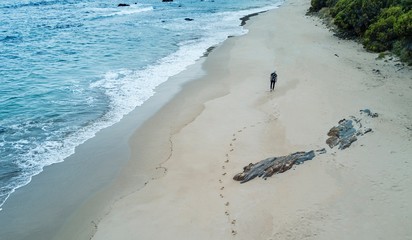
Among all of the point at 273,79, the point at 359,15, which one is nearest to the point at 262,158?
the point at 273,79

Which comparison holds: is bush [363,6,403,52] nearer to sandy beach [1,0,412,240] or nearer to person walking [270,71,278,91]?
sandy beach [1,0,412,240]

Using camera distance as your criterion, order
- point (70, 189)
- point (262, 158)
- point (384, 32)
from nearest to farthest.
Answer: point (70, 189), point (262, 158), point (384, 32)

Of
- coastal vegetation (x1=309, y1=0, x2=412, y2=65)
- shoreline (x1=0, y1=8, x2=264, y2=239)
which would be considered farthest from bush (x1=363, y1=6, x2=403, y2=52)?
shoreline (x1=0, y1=8, x2=264, y2=239)

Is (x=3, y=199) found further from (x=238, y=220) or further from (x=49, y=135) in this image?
(x=238, y=220)

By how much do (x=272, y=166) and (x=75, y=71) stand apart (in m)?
24.1

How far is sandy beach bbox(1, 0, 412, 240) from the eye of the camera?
11.5 metres

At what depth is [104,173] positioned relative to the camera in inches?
637

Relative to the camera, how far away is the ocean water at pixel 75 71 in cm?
1878

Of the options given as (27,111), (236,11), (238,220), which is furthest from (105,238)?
(236,11)

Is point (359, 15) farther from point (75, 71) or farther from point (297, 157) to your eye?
point (75, 71)

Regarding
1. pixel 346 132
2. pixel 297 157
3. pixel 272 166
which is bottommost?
pixel 272 166

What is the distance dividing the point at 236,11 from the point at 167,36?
32.8 metres

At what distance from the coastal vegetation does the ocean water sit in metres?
15.7

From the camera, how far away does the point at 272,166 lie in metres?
14.4
